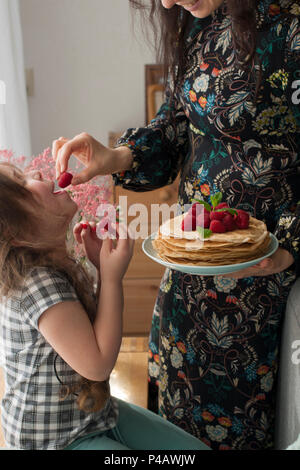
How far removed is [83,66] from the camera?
2801 mm

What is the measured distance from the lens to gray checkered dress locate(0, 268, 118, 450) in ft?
3.21

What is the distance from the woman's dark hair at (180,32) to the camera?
1033 mm

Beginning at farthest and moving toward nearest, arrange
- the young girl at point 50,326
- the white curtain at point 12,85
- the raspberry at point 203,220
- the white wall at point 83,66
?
the white wall at point 83,66 < the white curtain at point 12,85 < the raspberry at point 203,220 < the young girl at point 50,326

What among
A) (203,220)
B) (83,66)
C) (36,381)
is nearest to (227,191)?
(203,220)

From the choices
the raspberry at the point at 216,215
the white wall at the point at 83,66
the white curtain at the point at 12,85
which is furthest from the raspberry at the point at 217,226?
the white wall at the point at 83,66

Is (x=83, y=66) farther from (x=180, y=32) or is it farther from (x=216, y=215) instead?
(x=216, y=215)

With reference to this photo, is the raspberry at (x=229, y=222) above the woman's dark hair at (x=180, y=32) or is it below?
below

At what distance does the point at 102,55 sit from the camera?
2.79 metres

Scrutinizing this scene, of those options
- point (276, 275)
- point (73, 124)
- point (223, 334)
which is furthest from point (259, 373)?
point (73, 124)

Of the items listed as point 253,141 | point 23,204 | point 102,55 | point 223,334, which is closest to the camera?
point 23,204

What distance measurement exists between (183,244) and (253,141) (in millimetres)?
272

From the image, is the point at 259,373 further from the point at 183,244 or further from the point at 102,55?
the point at 102,55

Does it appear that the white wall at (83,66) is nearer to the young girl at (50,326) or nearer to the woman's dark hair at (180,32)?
the woman's dark hair at (180,32)

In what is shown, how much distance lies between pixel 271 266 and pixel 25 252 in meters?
0.50
